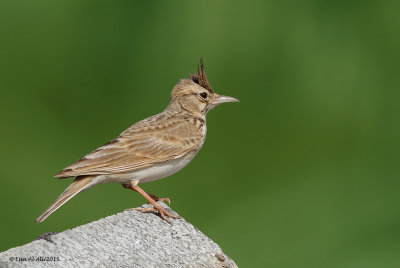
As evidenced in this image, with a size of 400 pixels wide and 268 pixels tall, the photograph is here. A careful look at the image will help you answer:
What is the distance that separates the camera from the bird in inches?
177

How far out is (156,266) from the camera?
11.5 ft

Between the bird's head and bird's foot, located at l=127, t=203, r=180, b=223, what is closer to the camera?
bird's foot, located at l=127, t=203, r=180, b=223

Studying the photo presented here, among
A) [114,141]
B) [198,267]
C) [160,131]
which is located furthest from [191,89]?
[198,267]

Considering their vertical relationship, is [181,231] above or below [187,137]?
below

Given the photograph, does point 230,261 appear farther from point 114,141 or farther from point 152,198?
point 114,141

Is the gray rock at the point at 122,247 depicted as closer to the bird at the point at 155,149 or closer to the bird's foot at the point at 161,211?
the bird's foot at the point at 161,211

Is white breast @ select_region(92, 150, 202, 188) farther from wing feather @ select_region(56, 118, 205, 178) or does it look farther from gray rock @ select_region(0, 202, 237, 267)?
gray rock @ select_region(0, 202, 237, 267)

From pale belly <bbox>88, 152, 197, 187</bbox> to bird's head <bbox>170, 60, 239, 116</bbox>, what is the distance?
2.13ft

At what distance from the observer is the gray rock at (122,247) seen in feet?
→ 11.0

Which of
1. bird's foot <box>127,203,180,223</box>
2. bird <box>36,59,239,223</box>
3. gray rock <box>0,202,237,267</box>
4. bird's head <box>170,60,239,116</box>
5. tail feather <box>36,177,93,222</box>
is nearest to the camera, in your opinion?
gray rock <box>0,202,237,267</box>

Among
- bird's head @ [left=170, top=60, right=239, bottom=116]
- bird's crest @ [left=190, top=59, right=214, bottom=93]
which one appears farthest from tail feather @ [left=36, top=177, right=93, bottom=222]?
bird's crest @ [left=190, top=59, right=214, bottom=93]

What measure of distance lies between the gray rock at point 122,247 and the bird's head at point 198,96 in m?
1.73

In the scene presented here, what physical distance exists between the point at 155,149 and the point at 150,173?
19 centimetres

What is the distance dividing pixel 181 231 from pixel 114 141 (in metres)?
1.18
